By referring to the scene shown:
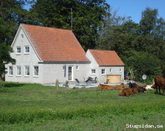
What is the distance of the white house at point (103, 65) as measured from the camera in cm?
5991

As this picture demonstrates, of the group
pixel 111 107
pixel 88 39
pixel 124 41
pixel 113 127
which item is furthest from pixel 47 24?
pixel 113 127

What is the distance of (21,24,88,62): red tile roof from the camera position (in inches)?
2048

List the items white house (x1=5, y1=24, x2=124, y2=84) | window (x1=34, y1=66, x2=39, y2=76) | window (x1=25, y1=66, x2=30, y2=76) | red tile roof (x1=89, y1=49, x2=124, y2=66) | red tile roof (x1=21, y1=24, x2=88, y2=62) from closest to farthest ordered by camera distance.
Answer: white house (x1=5, y1=24, x2=124, y2=84) → window (x1=34, y1=66, x2=39, y2=76) → red tile roof (x1=21, y1=24, x2=88, y2=62) → window (x1=25, y1=66, x2=30, y2=76) → red tile roof (x1=89, y1=49, x2=124, y2=66)

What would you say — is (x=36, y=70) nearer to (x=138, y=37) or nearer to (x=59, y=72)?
(x=59, y=72)

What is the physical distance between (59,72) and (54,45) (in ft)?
12.4

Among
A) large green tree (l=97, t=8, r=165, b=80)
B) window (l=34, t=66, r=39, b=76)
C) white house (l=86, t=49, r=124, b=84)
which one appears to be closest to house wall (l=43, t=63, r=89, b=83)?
window (l=34, t=66, r=39, b=76)

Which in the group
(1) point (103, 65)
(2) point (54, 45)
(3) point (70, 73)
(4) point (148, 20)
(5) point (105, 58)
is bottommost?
(3) point (70, 73)

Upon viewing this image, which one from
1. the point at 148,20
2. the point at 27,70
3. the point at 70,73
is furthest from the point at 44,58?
the point at 148,20

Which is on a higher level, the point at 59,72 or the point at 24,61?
the point at 24,61

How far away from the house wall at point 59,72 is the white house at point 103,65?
2.34m

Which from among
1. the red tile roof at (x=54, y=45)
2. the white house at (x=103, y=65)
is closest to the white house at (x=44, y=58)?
the red tile roof at (x=54, y=45)

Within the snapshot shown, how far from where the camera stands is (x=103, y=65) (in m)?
61.5

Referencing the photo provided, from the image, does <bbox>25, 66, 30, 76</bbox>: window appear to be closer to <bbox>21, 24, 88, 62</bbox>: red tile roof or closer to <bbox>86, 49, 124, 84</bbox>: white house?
<bbox>21, 24, 88, 62</bbox>: red tile roof

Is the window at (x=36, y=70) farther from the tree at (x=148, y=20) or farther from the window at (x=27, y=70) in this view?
the tree at (x=148, y=20)
